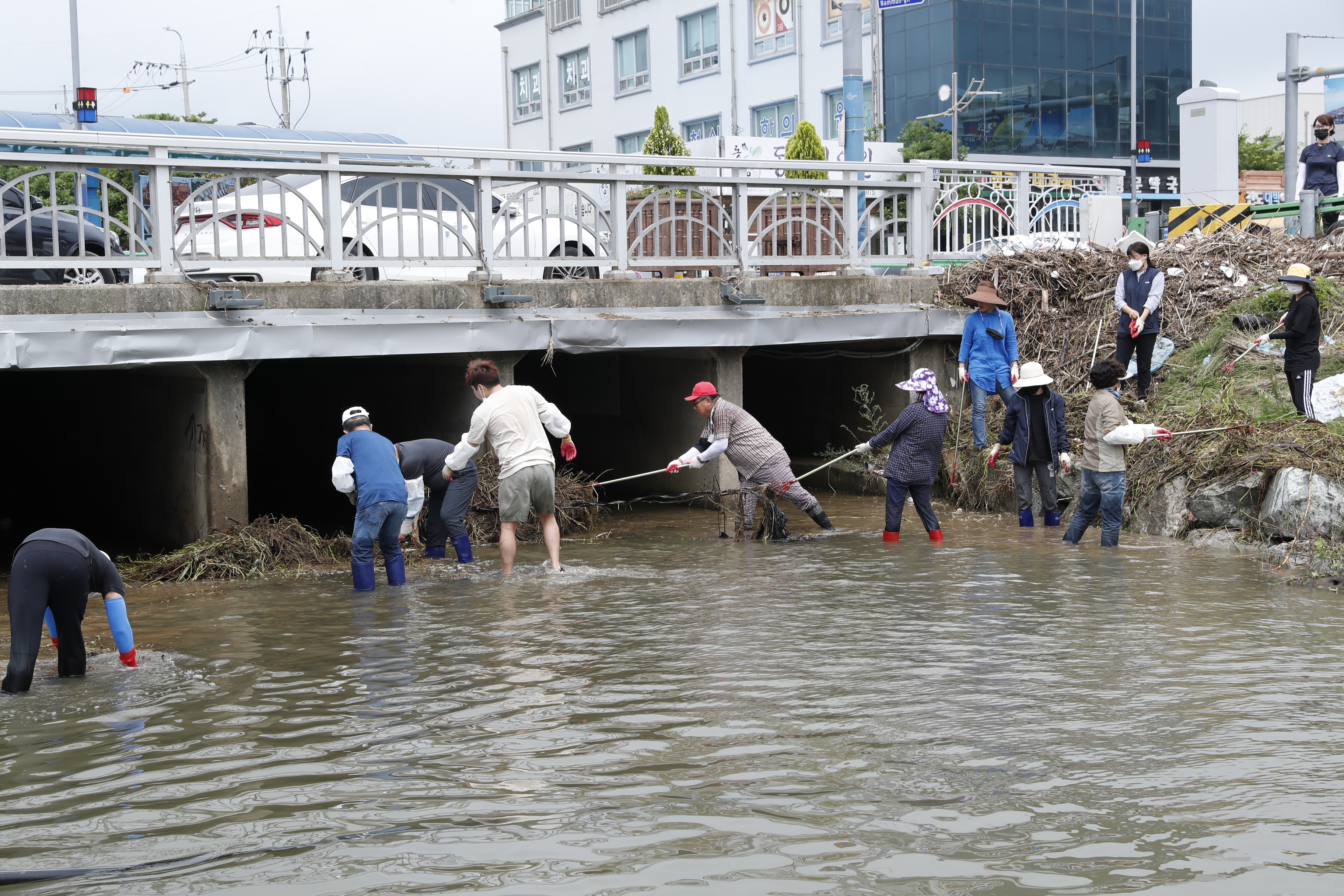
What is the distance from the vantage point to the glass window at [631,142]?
42.2 meters

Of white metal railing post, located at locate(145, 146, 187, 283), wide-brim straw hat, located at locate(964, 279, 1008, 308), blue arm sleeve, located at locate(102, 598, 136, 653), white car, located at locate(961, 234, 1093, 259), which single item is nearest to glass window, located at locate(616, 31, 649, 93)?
white car, located at locate(961, 234, 1093, 259)

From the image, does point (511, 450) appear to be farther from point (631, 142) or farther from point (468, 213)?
point (631, 142)

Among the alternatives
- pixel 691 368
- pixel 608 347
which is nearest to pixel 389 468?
pixel 608 347

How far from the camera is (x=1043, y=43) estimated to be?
4188 centimetres

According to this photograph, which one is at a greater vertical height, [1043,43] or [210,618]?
[1043,43]

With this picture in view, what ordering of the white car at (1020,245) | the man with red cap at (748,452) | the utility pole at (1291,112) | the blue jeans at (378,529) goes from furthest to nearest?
1. the utility pole at (1291,112)
2. the white car at (1020,245)
3. the man with red cap at (748,452)
4. the blue jeans at (378,529)

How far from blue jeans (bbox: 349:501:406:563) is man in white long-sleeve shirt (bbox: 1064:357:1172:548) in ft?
17.2

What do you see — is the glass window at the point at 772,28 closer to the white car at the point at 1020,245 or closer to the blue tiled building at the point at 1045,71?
the blue tiled building at the point at 1045,71

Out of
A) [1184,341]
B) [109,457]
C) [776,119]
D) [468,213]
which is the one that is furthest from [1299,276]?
[776,119]

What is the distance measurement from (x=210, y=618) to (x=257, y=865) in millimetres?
4719

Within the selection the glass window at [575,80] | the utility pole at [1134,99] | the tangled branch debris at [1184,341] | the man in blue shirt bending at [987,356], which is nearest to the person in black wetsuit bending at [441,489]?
the man in blue shirt bending at [987,356]

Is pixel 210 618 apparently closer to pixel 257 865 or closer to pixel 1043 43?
pixel 257 865

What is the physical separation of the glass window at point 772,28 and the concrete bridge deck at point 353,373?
23267mm

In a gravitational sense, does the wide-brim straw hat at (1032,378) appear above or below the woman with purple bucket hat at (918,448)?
above
